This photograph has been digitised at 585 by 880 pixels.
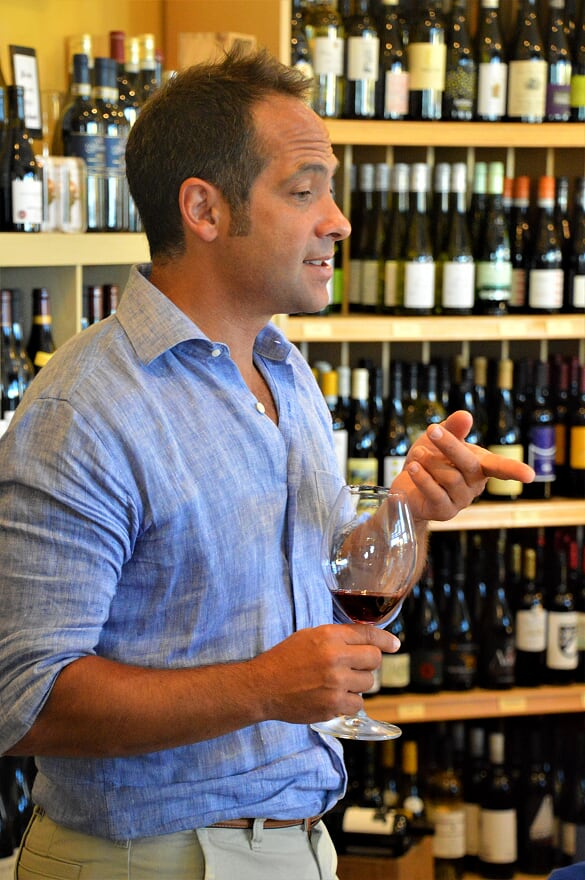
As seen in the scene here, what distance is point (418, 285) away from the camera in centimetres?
296

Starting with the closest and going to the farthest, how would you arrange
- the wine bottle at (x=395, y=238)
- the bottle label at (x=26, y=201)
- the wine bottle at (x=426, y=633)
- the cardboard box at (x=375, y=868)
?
the bottle label at (x=26, y=201) < the cardboard box at (x=375, y=868) < the wine bottle at (x=395, y=238) < the wine bottle at (x=426, y=633)

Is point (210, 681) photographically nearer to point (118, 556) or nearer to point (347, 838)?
point (118, 556)

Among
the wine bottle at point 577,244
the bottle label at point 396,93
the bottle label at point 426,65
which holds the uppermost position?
the bottle label at point 426,65

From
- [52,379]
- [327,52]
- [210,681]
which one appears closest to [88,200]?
[327,52]

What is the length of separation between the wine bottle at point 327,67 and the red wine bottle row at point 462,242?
20 cm

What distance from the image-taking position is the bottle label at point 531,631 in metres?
3.22

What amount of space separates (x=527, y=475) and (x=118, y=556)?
1.42 feet

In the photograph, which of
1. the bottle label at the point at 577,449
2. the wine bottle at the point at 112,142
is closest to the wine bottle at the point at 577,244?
the bottle label at the point at 577,449

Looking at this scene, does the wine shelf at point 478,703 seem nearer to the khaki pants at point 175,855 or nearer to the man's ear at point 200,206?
the khaki pants at point 175,855

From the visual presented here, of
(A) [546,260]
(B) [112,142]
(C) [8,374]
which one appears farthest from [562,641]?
(B) [112,142]

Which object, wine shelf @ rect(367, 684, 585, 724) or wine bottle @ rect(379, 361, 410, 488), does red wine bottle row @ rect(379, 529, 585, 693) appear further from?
wine bottle @ rect(379, 361, 410, 488)

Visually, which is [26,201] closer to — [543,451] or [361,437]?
[361,437]

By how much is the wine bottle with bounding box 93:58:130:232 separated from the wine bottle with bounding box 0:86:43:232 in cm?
14

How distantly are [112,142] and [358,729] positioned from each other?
1.46 meters
